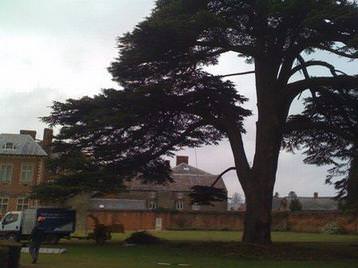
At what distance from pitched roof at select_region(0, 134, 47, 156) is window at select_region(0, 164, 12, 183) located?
1429 millimetres

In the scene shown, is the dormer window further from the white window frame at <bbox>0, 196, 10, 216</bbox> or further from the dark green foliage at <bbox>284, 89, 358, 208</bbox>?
the dark green foliage at <bbox>284, 89, 358, 208</bbox>

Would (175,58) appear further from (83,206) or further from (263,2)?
(83,206)

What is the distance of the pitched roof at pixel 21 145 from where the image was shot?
6228 cm

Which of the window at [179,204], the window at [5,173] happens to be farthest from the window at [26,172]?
the window at [179,204]

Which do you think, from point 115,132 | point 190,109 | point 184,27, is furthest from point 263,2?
point 115,132

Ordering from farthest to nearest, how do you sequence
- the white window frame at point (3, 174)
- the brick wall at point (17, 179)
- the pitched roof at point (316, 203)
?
the pitched roof at point (316, 203) → the white window frame at point (3, 174) → the brick wall at point (17, 179)

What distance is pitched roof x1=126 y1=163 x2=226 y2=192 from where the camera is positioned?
255ft

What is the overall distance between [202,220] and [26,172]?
20.0 metres

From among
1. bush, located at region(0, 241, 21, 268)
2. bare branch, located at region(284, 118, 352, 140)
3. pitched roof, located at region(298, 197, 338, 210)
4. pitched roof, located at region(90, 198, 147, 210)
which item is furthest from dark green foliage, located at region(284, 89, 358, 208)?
pitched roof, located at region(298, 197, 338, 210)

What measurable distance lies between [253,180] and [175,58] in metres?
6.61

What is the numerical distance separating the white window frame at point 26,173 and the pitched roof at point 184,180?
17.7 meters

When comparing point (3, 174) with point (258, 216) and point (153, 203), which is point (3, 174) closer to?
point (153, 203)

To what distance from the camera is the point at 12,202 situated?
199 ft

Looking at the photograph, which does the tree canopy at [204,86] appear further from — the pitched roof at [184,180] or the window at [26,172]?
the pitched roof at [184,180]
